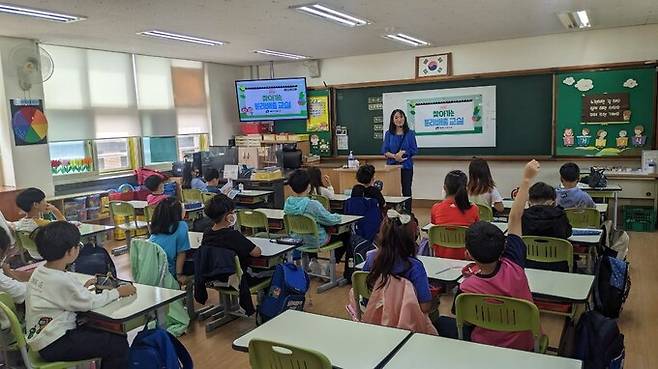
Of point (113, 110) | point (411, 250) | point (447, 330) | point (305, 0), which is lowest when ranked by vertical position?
point (447, 330)

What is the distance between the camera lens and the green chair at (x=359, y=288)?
2543 mm

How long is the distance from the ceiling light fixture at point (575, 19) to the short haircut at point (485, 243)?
15.5 ft

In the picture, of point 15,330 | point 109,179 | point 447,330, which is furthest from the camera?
point 109,179

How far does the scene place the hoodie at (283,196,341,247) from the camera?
444cm

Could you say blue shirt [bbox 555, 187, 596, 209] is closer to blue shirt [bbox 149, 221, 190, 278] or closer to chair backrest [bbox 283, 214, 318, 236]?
chair backrest [bbox 283, 214, 318, 236]

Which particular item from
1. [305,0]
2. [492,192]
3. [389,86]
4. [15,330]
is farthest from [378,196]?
[389,86]

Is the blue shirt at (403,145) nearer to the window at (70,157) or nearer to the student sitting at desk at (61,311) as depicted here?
the window at (70,157)

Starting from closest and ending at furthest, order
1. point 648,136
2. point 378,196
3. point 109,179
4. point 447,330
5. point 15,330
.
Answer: point 15,330
point 447,330
point 378,196
point 648,136
point 109,179

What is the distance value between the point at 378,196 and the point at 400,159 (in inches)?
86.0

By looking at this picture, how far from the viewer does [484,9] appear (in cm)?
549

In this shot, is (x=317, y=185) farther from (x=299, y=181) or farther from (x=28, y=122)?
(x=28, y=122)

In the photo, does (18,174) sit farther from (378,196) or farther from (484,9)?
(484,9)

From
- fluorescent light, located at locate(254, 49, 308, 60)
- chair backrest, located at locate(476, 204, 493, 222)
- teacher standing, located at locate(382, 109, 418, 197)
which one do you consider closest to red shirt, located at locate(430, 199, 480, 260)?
chair backrest, located at locate(476, 204, 493, 222)

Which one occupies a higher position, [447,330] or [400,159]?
[400,159]
